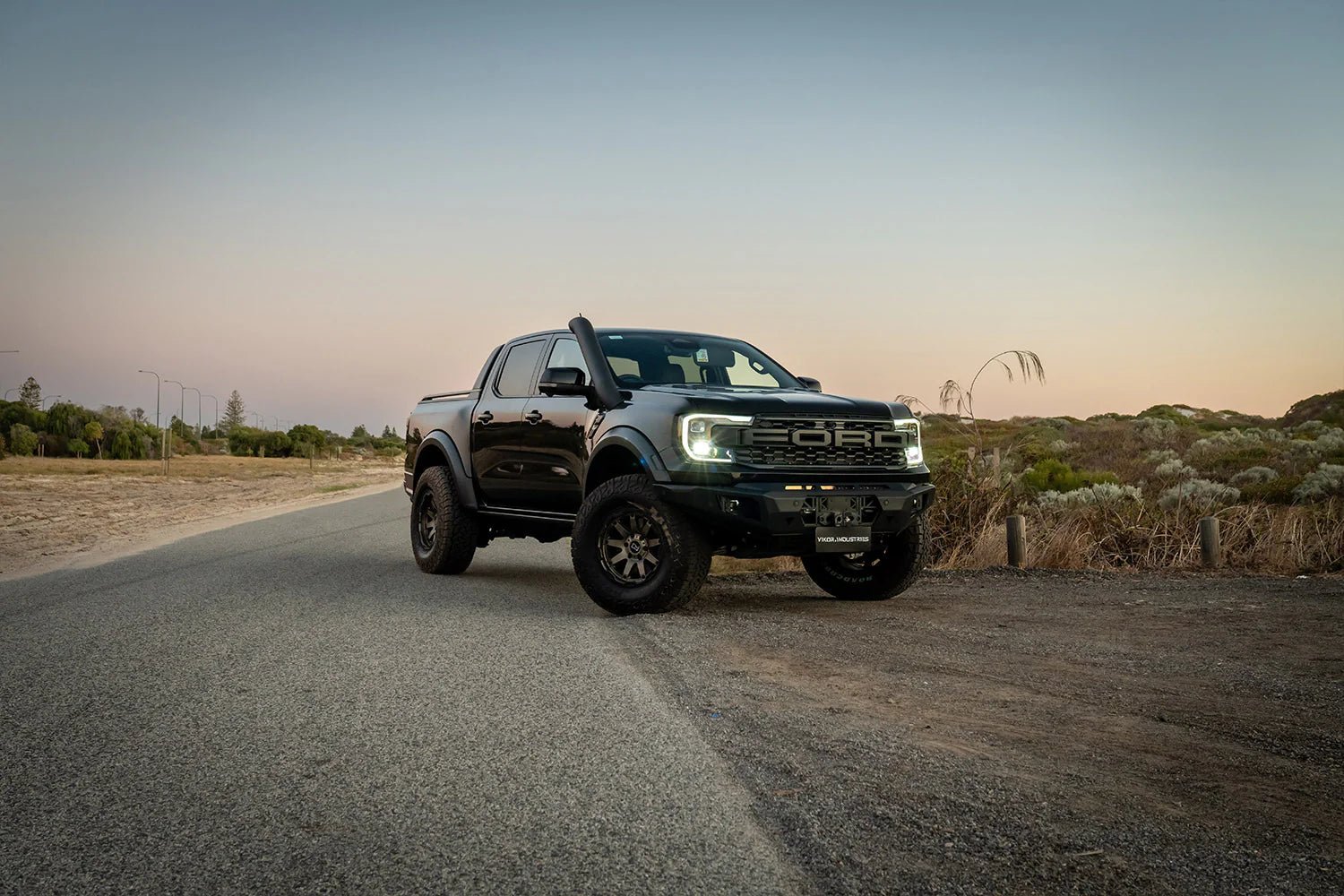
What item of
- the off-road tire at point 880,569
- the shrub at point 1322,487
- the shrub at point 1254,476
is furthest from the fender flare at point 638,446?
the shrub at point 1254,476

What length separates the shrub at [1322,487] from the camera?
59.9 ft

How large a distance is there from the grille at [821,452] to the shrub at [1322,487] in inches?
486

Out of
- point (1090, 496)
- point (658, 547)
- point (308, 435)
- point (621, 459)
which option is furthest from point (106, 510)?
point (308, 435)

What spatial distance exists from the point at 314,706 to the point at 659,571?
315cm

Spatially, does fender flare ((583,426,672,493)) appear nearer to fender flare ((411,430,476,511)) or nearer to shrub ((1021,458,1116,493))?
fender flare ((411,430,476,511))

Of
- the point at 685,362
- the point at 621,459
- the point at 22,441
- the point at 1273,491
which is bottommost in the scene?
the point at 1273,491

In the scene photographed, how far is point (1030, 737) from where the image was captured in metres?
5.10

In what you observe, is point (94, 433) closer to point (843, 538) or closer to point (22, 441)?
point (22, 441)

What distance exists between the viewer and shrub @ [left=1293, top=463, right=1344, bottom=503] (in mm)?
18250

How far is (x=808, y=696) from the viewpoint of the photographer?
231 inches

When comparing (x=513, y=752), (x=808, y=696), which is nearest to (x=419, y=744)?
(x=513, y=752)

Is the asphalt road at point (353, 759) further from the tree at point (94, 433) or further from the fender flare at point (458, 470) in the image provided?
the tree at point (94, 433)

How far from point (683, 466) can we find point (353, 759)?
3.92 meters

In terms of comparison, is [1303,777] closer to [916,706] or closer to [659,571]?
[916,706]
